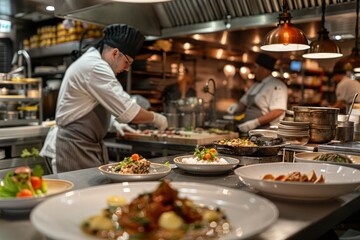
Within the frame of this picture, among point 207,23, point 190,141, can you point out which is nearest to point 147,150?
point 190,141

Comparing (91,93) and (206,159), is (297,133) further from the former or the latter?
(91,93)

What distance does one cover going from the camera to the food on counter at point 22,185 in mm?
1217

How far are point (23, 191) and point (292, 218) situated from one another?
86cm

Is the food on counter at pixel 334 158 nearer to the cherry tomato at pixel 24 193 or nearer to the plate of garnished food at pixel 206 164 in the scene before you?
the plate of garnished food at pixel 206 164

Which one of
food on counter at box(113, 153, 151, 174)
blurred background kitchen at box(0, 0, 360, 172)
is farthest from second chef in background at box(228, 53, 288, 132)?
food on counter at box(113, 153, 151, 174)

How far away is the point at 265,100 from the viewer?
4.60m

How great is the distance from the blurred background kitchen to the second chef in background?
0.40 metres

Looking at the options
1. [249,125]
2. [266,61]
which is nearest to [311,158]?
[249,125]

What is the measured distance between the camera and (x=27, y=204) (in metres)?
1.18

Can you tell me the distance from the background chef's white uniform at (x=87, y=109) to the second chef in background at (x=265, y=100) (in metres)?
1.94

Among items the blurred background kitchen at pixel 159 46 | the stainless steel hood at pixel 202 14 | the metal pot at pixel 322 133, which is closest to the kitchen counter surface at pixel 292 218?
the metal pot at pixel 322 133

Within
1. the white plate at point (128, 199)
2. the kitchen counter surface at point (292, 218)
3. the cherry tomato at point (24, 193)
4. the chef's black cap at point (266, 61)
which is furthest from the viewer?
the chef's black cap at point (266, 61)

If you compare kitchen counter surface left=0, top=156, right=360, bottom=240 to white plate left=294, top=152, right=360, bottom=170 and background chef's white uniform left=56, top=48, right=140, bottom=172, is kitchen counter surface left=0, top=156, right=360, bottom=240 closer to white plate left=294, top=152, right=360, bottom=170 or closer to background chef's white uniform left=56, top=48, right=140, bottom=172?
white plate left=294, top=152, right=360, bottom=170

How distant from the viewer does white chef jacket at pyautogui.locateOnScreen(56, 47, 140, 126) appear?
9.10 ft
